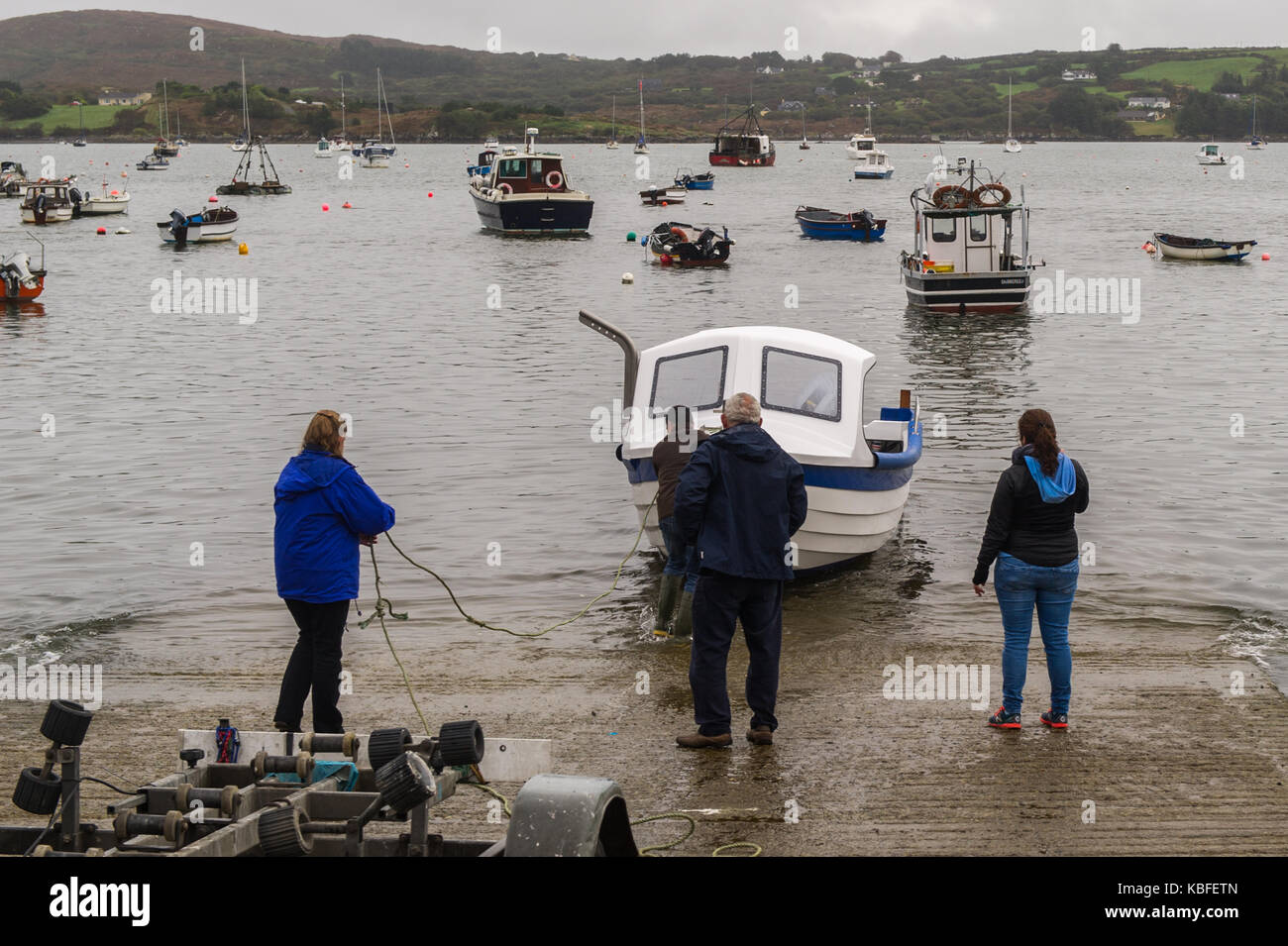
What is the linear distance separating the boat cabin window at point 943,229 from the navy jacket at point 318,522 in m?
28.9

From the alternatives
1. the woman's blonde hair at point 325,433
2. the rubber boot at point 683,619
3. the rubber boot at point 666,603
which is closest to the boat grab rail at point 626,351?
the rubber boot at point 666,603

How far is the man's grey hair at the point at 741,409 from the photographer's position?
8023 millimetres

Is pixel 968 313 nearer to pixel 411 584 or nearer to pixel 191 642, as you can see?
pixel 411 584

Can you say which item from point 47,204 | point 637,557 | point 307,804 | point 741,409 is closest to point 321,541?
point 741,409

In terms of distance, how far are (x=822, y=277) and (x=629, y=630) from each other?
3756cm

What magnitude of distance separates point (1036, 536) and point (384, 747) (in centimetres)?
448

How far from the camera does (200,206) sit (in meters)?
91.5

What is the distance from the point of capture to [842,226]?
61.1 metres

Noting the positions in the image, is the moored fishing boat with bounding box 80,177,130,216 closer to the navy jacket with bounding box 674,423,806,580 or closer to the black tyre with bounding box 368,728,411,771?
the navy jacket with bounding box 674,423,806,580

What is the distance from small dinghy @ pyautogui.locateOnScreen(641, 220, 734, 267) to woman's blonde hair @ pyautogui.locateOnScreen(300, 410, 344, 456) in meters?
42.1

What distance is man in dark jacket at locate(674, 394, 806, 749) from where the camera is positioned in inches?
312

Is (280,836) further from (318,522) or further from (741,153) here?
(741,153)

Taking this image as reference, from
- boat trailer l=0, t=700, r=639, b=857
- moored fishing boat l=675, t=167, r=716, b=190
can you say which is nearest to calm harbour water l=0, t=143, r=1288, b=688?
boat trailer l=0, t=700, r=639, b=857
